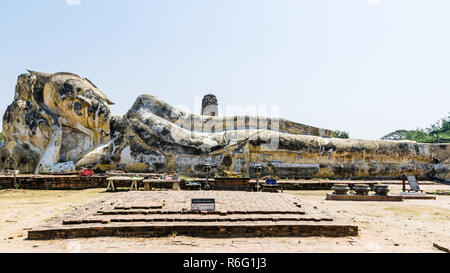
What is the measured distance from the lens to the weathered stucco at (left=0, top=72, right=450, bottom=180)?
1341 cm

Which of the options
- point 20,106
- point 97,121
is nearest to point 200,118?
point 97,121

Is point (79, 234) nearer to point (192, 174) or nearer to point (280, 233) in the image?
point (280, 233)

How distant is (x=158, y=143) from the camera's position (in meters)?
13.5

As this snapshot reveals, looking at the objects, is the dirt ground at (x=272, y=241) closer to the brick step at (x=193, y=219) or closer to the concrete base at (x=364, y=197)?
the brick step at (x=193, y=219)

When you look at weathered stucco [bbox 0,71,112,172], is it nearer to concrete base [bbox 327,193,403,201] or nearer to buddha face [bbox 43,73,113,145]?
buddha face [bbox 43,73,113,145]

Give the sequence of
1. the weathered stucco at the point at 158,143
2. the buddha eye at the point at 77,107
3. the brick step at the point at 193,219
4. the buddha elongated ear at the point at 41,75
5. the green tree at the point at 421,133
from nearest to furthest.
Result: the brick step at the point at 193,219
the weathered stucco at the point at 158,143
the buddha eye at the point at 77,107
the buddha elongated ear at the point at 41,75
the green tree at the point at 421,133

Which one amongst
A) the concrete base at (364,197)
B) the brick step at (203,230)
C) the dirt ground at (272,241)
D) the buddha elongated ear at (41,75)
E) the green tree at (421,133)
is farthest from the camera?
the green tree at (421,133)

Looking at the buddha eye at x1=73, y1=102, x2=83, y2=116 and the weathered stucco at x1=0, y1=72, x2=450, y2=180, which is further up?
the buddha eye at x1=73, y1=102, x2=83, y2=116

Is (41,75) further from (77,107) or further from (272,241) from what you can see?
(272,241)

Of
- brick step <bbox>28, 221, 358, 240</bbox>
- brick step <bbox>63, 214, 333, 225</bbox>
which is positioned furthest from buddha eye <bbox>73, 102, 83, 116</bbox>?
brick step <bbox>28, 221, 358, 240</bbox>

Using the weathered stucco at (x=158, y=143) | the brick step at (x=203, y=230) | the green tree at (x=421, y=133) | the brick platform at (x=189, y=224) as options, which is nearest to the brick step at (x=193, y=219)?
the brick platform at (x=189, y=224)

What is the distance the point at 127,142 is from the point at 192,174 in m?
3.22

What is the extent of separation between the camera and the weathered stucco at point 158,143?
13414mm

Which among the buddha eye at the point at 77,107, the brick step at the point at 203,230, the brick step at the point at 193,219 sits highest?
the buddha eye at the point at 77,107
